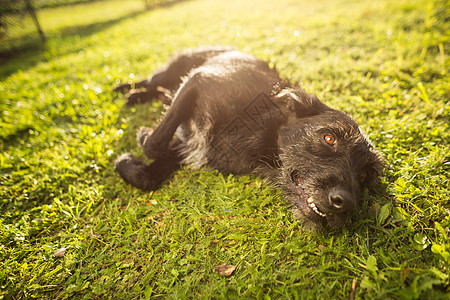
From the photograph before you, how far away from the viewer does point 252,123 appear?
2.89 m

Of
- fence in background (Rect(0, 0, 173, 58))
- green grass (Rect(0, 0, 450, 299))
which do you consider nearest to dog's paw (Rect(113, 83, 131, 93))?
green grass (Rect(0, 0, 450, 299))

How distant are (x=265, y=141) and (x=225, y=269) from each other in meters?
1.45

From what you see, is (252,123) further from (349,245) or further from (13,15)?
(13,15)

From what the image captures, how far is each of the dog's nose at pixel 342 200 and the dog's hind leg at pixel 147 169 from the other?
2005 millimetres

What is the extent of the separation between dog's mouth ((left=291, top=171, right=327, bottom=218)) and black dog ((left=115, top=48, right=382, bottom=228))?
10mm

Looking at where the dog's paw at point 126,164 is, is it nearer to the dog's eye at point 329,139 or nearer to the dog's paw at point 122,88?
the dog's paw at point 122,88

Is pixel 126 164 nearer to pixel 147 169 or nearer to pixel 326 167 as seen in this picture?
pixel 147 169

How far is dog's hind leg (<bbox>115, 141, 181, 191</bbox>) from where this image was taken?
117 inches

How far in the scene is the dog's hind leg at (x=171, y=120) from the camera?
314cm

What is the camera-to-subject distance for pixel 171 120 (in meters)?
3.15

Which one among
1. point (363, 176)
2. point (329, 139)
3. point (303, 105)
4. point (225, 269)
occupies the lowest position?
point (225, 269)

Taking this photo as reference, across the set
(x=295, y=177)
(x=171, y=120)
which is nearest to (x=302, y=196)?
(x=295, y=177)

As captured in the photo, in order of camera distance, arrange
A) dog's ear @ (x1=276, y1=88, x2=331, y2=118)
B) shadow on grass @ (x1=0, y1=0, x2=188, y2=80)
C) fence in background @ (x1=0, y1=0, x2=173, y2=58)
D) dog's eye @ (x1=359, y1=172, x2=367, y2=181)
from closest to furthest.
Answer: dog's eye @ (x1=359, y1=172, x2=367, y2=181) → dog's ear @ (x1=276, y1=88, x2=331, y2=118) → shadow on grass @ (x1=0, y1=0, x2=188, y2=80) → fence in background @ (x1=0, y1=0, x2=173, y2=58)

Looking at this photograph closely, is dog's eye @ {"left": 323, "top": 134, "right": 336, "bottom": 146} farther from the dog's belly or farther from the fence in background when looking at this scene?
the fence in background
